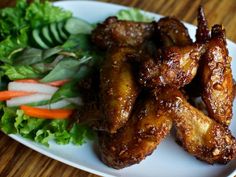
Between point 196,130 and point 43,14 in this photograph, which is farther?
point 43,14

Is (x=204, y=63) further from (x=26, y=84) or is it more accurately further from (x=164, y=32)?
(x=26, y=84)

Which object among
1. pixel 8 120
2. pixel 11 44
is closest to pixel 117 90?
pixel 8 120

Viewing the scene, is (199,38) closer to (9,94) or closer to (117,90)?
(117,90)

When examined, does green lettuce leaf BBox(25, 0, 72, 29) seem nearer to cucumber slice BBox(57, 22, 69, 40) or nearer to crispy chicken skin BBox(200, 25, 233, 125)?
cucumber slice BBox(57, 22, 69, 40)

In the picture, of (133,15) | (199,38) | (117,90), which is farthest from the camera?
(133,15)

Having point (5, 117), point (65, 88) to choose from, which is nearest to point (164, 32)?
point (65, 88)

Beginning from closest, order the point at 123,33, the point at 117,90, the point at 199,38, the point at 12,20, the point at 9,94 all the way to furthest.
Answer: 1. the point at 117,90
2. the point at 199,38
3. the point at 9,94
4. the point at 123,33
5. the point at 12,20

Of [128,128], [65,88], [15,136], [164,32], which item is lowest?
[15,136]

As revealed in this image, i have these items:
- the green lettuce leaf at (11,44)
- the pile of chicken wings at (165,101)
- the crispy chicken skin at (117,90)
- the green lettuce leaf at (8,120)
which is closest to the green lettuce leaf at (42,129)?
the green lettuce leaf at (8,120)

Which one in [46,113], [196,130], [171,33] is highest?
[171,33]
